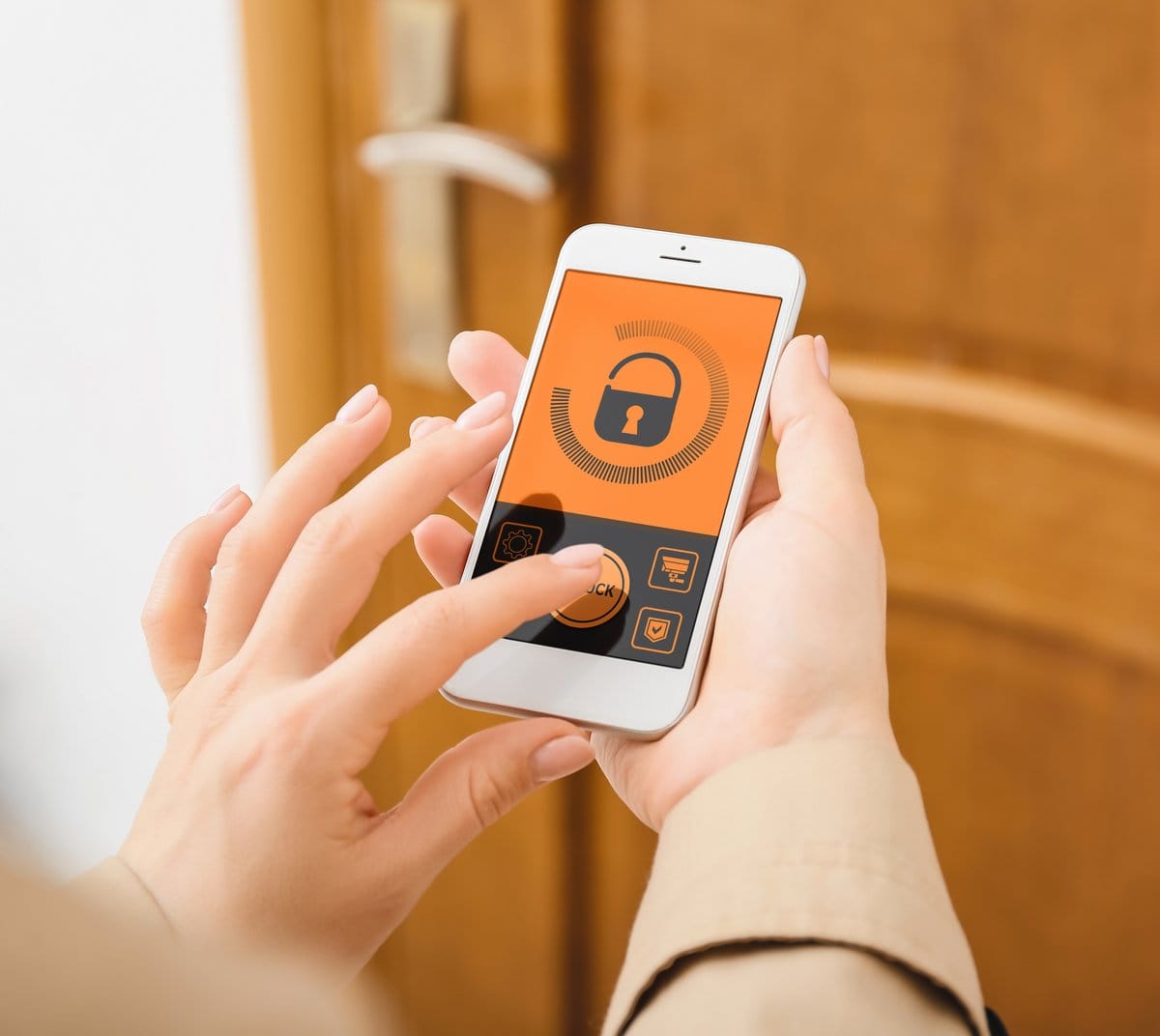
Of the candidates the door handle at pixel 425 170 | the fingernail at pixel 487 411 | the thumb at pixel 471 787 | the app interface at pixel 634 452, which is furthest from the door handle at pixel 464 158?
the thumb at pixel 471 787

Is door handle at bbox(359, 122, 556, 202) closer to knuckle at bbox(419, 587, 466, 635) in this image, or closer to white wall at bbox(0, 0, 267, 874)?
white wall at bbox(0, 0, 267, 874)

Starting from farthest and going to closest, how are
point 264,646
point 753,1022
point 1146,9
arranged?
point 1146,9, point 264,646, point 753,1022

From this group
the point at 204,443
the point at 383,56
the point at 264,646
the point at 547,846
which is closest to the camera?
the point at 264,646

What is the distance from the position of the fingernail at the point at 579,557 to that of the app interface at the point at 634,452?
0.06 meters

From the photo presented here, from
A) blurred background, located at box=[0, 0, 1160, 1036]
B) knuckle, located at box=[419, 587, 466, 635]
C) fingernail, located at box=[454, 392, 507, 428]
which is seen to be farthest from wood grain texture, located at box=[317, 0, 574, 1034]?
knuckle, located at box=[419, 587, 466, 635]

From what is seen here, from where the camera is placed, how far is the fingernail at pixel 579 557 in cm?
47

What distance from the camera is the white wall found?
3.38 feet

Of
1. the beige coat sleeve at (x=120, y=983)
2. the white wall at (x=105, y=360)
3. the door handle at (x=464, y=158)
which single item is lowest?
the white wall at (x=105, y=360)

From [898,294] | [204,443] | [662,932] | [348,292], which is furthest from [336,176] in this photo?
[662,932]

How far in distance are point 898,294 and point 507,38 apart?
0.30 m

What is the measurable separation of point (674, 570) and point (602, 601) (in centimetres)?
3

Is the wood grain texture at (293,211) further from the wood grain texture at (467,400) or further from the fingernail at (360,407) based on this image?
the fingernail at (360,407)

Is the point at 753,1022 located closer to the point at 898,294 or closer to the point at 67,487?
the point at 898,294

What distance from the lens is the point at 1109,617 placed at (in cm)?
77
